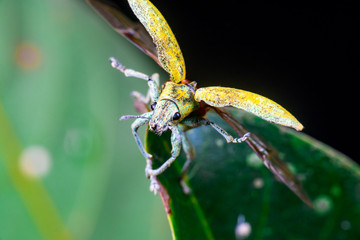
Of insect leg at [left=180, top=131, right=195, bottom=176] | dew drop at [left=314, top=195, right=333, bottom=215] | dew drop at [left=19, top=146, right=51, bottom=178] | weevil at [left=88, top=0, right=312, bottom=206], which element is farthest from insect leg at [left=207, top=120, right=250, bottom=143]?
dew drop at [left=19, top=146, right=51, bottom=178]

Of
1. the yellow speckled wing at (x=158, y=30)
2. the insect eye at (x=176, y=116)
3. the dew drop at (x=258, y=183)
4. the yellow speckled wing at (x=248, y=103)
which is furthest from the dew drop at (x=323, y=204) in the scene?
the yellow speckled wing at (x=158, y=30)

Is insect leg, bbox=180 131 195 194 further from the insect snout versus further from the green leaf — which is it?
the insect snout

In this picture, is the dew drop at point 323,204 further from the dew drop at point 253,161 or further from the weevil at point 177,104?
the dew drop at point 253,161

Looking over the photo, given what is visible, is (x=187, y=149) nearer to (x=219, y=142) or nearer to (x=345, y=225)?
(x=219, y=142)

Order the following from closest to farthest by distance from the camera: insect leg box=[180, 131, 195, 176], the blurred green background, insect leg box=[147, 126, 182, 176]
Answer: insect leg box=[147, 126, 182, 176] < insect leg box=[180, 131, 195, 176] < the blurred green background

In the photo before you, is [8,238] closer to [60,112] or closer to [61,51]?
[60,112]

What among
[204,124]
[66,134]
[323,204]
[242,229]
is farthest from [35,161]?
[323,204]

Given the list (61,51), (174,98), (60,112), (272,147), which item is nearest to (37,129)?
(60,112)
